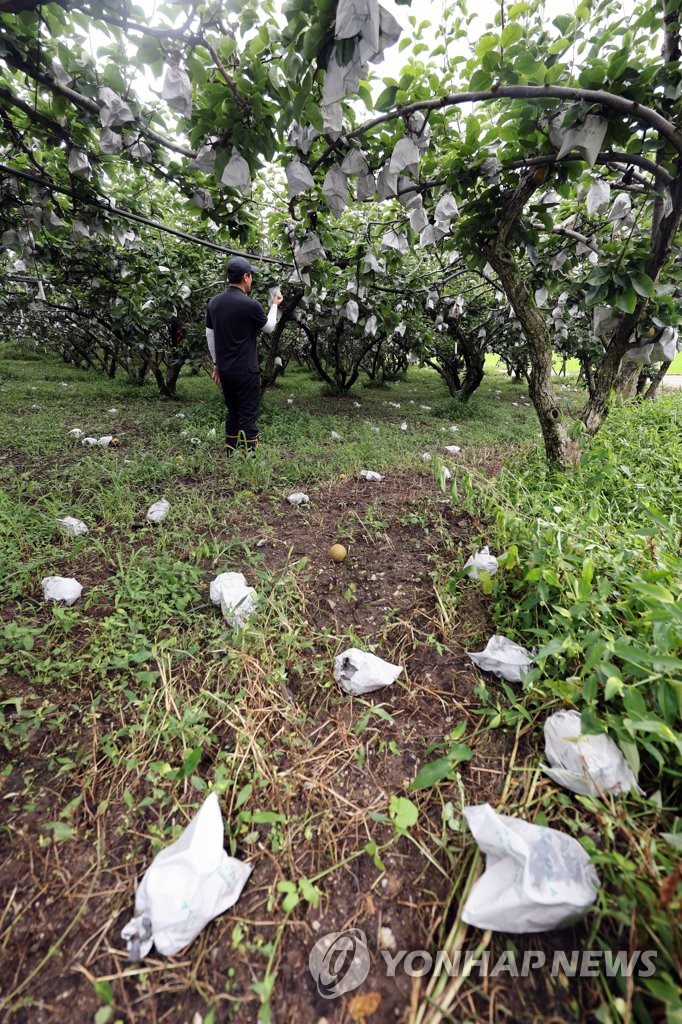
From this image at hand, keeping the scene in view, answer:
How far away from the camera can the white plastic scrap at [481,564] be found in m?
1.78

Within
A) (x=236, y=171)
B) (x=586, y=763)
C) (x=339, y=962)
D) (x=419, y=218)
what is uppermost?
(x=419, y=218)

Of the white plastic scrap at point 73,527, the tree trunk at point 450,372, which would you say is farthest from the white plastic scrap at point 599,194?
the tree trunk at point 450,372

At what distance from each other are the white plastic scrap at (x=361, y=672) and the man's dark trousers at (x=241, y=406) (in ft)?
9.29

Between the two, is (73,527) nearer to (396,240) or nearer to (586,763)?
(586,763)

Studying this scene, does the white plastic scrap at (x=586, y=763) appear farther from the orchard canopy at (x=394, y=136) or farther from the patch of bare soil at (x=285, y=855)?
the orchard canopy at (x=394, y=136)

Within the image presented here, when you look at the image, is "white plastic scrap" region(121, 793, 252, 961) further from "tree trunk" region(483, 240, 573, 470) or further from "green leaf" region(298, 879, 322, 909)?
"tree trunk" region(483, 240, 573, 470)

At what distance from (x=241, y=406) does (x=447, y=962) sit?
A: 3769mm

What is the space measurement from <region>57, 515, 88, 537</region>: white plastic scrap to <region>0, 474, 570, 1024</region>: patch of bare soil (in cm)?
109

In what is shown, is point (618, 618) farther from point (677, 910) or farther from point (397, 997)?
point (397, 997)

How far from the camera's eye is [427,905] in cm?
92

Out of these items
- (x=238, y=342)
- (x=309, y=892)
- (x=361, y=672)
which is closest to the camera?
(x=309, y=892)

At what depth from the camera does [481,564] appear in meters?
1.80

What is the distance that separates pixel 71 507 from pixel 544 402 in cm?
330

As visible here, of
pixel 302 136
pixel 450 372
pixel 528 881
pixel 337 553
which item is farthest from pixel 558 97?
pixel 450 372
